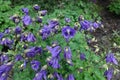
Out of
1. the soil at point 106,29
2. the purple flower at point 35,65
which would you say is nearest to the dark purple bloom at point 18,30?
the purple flower at point 35,65

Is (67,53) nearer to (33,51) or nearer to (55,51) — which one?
(55,51)

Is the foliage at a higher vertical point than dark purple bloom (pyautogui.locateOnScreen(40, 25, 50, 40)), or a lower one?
lower

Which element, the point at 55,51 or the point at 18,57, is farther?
the point at 18,57

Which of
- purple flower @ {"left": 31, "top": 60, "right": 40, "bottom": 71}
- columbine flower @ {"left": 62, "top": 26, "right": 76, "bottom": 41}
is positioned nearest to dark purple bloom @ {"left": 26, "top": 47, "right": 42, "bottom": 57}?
purple flower @ {"left": 31, "top": 60, "right": 40, "bottom": 71}

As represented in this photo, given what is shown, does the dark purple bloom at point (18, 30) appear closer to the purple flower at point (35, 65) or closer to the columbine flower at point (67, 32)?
the purple flower at point (35, 65)

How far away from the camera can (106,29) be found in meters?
6.90

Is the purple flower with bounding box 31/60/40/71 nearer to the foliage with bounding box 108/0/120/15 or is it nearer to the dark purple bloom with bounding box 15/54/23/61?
the dark purple bloom with bounding box 15/54/23/61

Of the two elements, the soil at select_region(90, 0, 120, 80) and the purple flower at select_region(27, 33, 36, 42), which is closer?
the purple flower at select_region(27, 33, 36, 42)

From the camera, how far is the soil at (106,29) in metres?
6.30

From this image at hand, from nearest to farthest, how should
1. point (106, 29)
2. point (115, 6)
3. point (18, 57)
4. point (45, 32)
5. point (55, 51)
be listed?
point (55, 51)
point (45, 32)
point (18, 57)
point (106, 29)
point (115, 6)

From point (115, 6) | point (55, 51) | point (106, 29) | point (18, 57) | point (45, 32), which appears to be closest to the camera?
point (55, 51)

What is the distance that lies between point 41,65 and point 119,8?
12.4 feet

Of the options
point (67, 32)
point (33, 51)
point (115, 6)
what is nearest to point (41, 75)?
point (33, 51)

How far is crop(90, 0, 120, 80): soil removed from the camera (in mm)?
6304
